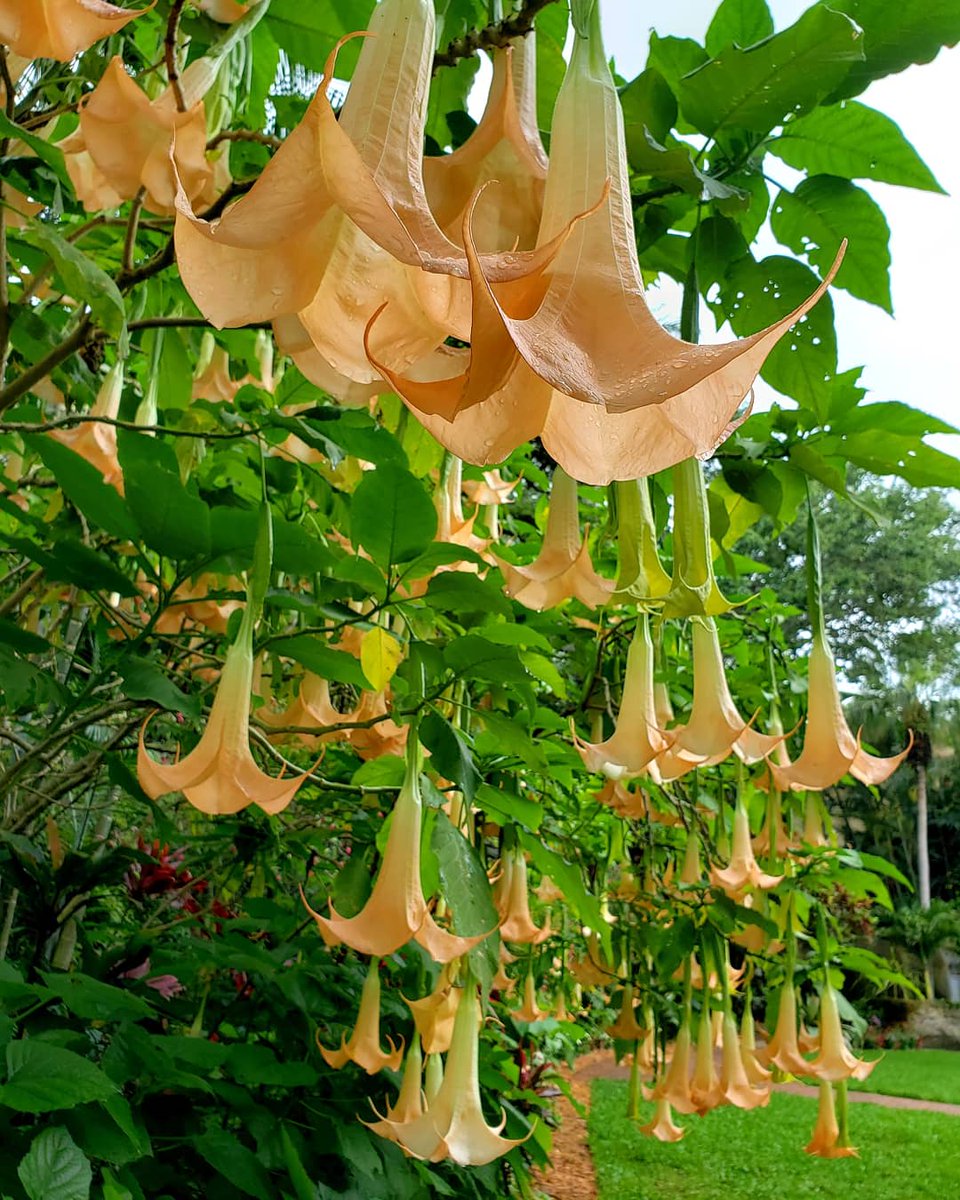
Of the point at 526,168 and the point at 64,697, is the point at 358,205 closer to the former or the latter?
the point at 526,168

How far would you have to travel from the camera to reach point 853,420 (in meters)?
0.93

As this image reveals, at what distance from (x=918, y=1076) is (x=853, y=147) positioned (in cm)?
1221

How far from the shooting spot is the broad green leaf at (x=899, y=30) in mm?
615

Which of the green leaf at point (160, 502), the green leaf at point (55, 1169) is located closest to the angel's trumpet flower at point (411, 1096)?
the green leaf at point (55, 1169)

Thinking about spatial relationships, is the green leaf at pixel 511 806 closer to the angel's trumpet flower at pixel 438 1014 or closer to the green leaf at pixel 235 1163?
the angel's trumpet flower at pixel 438 1014

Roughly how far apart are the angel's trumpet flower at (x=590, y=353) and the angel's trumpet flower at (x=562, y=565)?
1.47 ft

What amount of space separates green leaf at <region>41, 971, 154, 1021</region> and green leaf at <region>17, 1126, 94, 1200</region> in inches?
6.2

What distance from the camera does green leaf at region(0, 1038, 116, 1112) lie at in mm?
868

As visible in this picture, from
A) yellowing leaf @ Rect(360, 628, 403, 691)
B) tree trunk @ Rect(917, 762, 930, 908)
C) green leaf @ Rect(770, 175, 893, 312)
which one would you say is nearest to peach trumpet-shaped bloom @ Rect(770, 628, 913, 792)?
green leaf @ Rect(770, 175, 893, 312)

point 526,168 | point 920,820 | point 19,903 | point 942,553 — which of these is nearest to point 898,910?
point 920,820

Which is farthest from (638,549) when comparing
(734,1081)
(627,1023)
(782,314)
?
(627,1023)

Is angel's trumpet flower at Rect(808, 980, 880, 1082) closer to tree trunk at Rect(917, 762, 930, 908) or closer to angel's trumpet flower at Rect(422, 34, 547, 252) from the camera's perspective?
angel's trumpet flower at Rect(422, 34, 547, 252)

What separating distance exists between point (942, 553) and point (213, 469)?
76.5 ft

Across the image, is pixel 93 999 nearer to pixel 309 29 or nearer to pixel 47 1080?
pixel 47 1080
